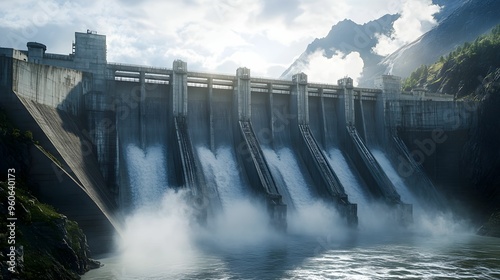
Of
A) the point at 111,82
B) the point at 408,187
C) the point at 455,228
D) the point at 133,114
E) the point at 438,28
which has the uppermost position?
the point at 438,28

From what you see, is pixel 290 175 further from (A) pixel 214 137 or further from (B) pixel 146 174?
(B) pixel 146 174

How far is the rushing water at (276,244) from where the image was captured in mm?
22875

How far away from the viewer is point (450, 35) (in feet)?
536

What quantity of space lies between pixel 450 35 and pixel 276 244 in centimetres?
15806

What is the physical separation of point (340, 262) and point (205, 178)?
14654 mm

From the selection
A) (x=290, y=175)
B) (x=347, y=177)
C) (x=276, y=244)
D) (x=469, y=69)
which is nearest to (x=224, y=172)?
(x=290, y=175)

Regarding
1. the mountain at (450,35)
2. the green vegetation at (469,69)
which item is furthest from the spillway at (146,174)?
the mountain at (450,35)

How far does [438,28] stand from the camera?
6767 inches

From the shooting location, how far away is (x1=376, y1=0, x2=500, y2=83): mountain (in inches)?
5920

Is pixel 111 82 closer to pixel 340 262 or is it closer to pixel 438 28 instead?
pixel 340 262

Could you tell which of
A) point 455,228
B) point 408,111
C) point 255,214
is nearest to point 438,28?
point 408,111

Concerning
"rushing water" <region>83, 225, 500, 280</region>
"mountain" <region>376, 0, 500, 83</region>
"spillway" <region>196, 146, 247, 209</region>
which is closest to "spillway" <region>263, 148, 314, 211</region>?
"spillway" <region>196, 146, 247, 209</region>

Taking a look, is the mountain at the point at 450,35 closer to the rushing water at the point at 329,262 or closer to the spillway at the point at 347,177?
the spillway at the point at 347,177

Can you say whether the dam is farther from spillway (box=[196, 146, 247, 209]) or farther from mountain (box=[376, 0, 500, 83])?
mountain (box=[376, 0, 500, 83])
